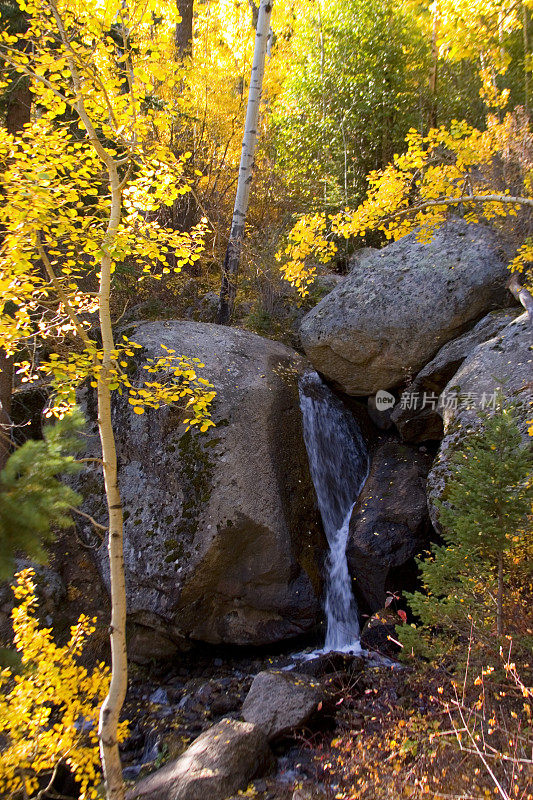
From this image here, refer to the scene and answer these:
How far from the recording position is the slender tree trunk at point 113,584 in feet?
9.97

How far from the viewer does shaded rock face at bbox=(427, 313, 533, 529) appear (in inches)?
228

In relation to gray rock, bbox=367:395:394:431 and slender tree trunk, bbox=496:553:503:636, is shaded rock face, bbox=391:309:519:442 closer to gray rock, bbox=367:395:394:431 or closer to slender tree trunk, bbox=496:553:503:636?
gray rock, bbox=367:395:394:431

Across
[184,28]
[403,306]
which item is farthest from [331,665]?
[184,28]

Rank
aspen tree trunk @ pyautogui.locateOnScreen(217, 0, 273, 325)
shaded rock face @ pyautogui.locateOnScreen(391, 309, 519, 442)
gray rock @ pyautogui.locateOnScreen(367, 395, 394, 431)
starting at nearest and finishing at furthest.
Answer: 1. shaded rock face @ pyautogui.locateOnScreen(391, 309, 519, 442)
2. gray rock @ pyautogui.locateOnScreen(367, 395, 394, 431)
3. aspen tree trunk @ pyautogui.locateOnScreen(217, 0, 273, 325)

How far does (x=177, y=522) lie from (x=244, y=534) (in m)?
0.81

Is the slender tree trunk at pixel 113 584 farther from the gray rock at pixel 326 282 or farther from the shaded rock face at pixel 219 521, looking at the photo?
the gray rock at pixel 326 282

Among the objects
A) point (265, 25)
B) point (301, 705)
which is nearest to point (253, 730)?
point (301, 705)

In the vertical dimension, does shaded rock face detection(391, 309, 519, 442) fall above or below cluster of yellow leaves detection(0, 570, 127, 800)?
above

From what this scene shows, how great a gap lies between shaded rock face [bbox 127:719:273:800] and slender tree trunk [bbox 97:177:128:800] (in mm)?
950

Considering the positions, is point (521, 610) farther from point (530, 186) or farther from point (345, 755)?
point (530, 186)

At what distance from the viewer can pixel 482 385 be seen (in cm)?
611

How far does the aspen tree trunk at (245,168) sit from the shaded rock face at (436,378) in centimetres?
360

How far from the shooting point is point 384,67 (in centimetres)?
1084

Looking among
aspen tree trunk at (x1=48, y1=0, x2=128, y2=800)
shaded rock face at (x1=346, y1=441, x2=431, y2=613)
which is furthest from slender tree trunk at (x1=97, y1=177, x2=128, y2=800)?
shaded rock face at (x1=346, y1=441, x2=431, y2=613)
